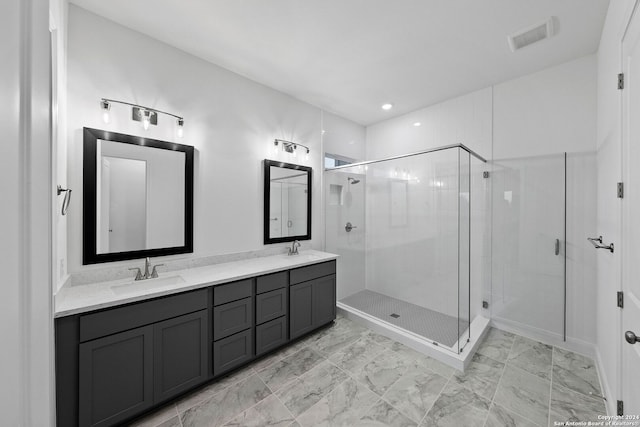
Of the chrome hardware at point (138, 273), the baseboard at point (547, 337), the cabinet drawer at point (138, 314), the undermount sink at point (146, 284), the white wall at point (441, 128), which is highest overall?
the white wall at point (441, 128)

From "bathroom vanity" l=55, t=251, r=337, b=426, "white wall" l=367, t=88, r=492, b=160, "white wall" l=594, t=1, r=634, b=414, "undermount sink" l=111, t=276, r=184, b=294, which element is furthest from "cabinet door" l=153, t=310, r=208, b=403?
"white wall" l=367, t=88, r=492, b=160

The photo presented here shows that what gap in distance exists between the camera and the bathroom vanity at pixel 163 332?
148 centimetres

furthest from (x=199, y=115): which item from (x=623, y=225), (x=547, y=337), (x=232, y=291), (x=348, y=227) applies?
(x=547, y=337)

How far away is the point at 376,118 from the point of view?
159 inches

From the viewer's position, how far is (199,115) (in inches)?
96.7

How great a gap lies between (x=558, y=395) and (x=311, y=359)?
1995 millimetres

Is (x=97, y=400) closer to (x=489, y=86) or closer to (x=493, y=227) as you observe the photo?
(x=493, y=227)

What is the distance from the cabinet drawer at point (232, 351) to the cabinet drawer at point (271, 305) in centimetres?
16

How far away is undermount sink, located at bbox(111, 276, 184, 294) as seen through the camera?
1.80m

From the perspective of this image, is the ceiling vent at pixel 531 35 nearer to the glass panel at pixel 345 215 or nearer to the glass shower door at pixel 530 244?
the glass shower door at pixel 530 244

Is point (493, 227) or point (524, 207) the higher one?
point (524, 207)

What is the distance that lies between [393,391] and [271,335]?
1.16 meters

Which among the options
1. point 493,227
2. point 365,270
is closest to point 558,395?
point 493,227

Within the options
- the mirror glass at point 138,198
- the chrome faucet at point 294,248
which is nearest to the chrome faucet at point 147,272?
the mirror glass at point 138,198
